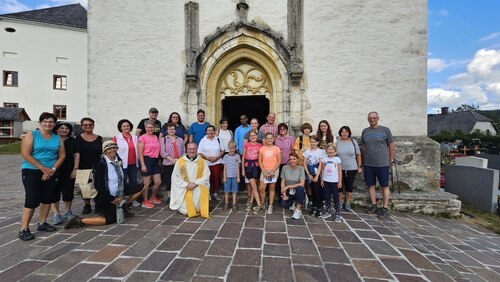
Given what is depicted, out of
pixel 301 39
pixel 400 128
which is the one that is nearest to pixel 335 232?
pixel 400 128

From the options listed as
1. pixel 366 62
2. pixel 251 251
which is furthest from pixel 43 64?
pixel 251 251

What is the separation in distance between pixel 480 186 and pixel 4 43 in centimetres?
3837

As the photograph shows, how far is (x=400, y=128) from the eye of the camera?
17.7 feet

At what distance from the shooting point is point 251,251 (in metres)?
2.88

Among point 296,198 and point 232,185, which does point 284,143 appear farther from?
point 232,185

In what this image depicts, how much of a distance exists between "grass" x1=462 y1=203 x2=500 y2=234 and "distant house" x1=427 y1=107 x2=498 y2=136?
1312 inches

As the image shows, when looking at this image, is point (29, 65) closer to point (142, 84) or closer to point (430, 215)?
point (142, 84)

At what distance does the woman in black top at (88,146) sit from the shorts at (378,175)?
193 inches

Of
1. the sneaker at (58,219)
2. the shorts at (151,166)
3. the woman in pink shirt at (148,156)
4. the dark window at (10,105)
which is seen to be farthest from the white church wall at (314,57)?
the dark window at (10,105)

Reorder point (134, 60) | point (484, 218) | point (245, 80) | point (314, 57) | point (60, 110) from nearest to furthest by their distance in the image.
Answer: point (484, 218) → point (314, 57) → point (134, 60) → point (245, 80) → point (60, 110)

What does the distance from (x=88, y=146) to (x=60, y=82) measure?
2915cm

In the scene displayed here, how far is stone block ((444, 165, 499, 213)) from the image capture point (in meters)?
5.66

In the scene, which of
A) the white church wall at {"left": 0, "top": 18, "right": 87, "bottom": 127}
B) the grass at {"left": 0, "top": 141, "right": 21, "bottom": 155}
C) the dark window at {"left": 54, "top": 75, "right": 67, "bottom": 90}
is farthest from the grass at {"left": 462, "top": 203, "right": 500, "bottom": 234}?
the dark window at {"left": 54, "top": 75, "right": 67, "bottom": 90}

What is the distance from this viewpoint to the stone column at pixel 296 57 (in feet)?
18.1
